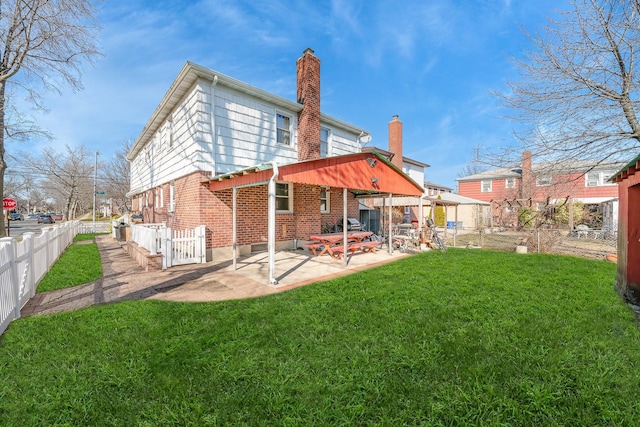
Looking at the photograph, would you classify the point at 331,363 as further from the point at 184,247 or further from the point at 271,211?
the point at 184,247

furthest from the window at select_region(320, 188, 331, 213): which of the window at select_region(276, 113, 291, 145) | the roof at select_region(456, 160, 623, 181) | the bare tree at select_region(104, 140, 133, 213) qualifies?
the bare tree at select_region(104, 140, 133, 213)

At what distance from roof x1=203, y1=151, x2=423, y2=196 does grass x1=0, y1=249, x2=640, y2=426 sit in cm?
285

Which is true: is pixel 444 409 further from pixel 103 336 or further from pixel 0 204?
pixel 0 204

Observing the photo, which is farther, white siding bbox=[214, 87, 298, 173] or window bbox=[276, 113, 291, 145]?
window bbox=[276, 113, 291, 145]

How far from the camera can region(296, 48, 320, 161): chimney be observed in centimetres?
1117

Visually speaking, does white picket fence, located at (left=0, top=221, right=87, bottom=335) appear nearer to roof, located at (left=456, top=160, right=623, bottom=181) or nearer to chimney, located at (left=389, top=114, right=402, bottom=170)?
roof, located at (left=456, top=160, right=623, bottom=181)

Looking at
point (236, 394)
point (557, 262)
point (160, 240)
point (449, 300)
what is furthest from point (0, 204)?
point (557, 262)

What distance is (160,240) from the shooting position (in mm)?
7480

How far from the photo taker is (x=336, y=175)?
7.33m

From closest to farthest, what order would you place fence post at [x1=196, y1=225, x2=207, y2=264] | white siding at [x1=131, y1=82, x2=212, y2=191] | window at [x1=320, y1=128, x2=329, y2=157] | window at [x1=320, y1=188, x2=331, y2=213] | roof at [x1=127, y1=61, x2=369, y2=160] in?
fence post at [x1=196, y1=225, x2=207, y2=264] < roof at [x1=127, y1=61, x2=369, y2=160] < white siding at [x1=131, y1=82, x2=212, y2=191] < window at [x1=320, y1=188, x2=331, y2=213] < window at [x1=320, y1=128, x2=329, y2=157]

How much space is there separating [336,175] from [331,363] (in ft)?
16.8

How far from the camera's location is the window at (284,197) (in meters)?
10.7

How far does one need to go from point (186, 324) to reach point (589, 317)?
5.97m

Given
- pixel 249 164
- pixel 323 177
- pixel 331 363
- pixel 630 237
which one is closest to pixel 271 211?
pixel 323 177
